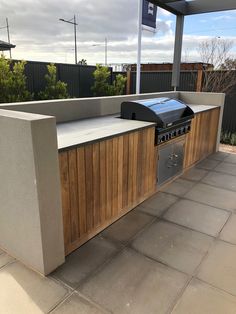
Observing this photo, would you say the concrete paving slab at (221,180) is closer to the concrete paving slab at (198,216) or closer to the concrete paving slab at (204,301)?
the concrete paving slab at (198,216)

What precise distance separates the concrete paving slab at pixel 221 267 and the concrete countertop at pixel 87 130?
4.34ft

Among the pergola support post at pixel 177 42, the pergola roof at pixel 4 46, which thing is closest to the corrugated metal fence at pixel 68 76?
the pergola roof at pixel 4 46

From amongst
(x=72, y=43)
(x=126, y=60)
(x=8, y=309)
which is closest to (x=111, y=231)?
(x=8, y=309)

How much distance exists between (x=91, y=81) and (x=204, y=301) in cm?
845

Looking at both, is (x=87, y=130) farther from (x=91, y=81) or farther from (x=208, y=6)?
(x=91, y=81)

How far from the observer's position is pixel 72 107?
10.5 ft

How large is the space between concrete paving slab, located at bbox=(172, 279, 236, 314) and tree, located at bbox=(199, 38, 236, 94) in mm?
6063

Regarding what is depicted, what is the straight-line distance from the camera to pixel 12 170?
183 centimetres

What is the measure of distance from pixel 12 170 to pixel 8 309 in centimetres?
89

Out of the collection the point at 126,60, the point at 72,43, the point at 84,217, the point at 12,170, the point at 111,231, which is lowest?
the point at 111,231

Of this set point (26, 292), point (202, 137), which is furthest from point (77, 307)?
point (202, 137)

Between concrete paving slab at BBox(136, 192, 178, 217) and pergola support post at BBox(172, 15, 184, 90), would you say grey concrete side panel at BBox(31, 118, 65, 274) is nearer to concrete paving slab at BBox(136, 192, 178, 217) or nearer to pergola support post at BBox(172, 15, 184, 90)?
concrete paving slab at BBox(136, 192, 178, 217)

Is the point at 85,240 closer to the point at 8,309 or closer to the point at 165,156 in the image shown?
the point at 8,309

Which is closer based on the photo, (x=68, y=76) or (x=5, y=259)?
(x=5, y=259)
